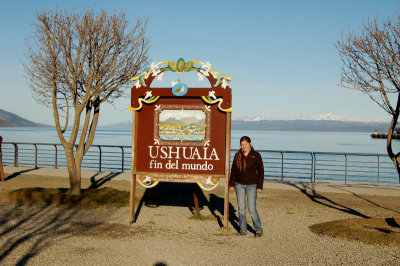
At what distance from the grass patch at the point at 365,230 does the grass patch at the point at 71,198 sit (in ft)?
16.2

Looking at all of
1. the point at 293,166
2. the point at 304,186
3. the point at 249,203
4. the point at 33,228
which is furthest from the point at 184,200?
the point at 293,166

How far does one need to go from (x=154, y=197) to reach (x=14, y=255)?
5.77 m

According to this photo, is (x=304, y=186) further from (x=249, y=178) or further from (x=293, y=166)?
(x=293, y=166)

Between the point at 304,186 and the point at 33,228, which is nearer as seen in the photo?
the point at 33,228

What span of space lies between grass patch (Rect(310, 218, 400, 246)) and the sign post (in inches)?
91.6

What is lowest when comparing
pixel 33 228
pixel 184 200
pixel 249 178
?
pixel 184 200

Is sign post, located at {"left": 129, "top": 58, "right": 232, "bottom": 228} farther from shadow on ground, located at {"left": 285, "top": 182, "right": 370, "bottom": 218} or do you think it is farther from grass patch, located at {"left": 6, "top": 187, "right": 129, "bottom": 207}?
shadow on ground, located at {"left": 285, "top": 182, "right": 370, "bottom": 218}

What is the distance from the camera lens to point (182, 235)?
757 centimetres

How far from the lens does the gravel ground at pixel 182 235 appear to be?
19.8 feet

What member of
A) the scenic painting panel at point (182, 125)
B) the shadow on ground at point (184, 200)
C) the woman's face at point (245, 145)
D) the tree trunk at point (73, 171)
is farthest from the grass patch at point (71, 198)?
the woman's face at point (245, 145)

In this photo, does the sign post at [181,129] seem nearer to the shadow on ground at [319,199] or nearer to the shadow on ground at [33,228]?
the shadow on ground at [33,228]

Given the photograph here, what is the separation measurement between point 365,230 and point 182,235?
11.2ft

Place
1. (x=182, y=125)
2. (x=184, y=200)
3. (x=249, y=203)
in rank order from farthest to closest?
1. (x=184, y=200)
2. (x=182, y=125)
3. (x=249, y=203)

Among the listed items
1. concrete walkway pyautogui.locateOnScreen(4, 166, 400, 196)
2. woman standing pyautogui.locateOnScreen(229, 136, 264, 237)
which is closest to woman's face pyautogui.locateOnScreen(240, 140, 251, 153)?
woman standing pyautogui.locateOnScreen(229, 136, 264, 237)
